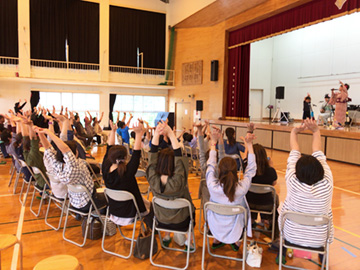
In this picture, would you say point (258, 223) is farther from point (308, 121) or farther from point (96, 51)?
point (96, 51)

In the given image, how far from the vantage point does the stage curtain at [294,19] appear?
339 inches

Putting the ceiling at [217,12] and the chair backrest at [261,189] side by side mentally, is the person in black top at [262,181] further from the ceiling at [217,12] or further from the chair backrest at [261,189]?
the ceiling at [217,12]

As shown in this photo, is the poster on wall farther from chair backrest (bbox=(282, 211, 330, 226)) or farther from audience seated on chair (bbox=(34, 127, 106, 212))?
chair backrest (bbox=(282, 211, 330, 226))

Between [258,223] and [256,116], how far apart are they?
48.9 ft

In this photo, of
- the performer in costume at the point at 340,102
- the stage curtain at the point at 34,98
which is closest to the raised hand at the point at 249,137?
the performer in costume at the point at 340,102

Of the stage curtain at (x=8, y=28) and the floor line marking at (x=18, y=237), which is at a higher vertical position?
the stage curtain at (x=8, y=28)

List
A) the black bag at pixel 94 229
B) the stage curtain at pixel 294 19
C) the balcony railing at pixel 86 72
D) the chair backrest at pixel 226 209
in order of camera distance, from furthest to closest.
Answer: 1. the balcony railing at pixel 86 72
2. the stage curtain at pixel 294 19
3. the black bag at pixel 94 229
4. the chair backrest at pixel 226 209

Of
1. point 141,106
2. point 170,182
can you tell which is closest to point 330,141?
point 170,182

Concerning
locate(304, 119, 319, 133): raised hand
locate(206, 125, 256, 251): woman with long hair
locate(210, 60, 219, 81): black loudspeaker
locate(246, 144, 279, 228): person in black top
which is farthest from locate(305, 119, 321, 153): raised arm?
locate(210, 60, 219, 81): black loudspeaker

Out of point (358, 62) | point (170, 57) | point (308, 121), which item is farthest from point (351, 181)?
point (170, 57)

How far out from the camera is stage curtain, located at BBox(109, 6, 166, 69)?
16.9 meters

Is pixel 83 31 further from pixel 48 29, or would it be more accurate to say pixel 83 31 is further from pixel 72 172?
pixel 72 172

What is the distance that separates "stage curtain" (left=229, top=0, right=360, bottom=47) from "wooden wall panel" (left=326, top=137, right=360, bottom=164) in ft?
12.1

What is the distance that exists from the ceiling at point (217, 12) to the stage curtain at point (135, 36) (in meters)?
1.92
